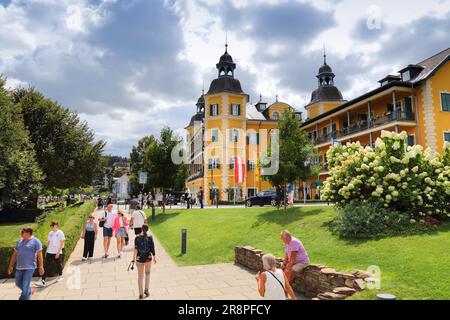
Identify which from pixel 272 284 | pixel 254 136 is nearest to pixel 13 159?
pixel 272 284

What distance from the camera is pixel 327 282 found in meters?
7.50

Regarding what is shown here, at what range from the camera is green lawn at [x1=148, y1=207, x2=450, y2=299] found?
22.0 ft

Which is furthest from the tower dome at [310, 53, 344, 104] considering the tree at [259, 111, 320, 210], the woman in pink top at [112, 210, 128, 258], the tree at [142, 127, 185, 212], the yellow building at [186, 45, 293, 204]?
the woman in pink top at [112, 210, 128, 258]

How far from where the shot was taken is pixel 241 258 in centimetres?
1135

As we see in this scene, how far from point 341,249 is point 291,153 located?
33.4 feet

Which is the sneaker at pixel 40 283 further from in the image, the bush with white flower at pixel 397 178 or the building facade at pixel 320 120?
the building facade at pixel 320 120

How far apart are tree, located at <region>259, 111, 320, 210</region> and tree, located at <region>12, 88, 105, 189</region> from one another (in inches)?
974

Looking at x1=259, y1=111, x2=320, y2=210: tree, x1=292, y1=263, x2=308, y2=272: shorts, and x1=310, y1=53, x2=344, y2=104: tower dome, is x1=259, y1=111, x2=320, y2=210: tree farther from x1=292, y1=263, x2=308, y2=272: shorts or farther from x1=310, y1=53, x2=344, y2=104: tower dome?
x1=310, y1=53, x2=344, y2=104: tower dome

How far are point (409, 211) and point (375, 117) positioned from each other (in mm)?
23505

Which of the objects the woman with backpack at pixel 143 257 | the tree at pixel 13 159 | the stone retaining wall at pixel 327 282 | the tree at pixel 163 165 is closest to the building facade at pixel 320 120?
the tree at pixel 163 165
